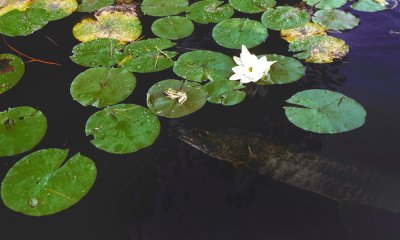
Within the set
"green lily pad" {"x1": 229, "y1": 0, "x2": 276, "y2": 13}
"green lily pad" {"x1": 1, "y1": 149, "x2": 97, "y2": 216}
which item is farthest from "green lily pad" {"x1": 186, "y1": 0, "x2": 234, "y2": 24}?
"green lily pad" {"x1": 1, "y1": 149, "x2": 97, "y2": 216}

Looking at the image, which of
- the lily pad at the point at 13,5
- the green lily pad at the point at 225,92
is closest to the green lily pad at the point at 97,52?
the green lily pad at the point at 225,92

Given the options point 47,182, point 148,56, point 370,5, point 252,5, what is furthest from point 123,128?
point 370,5

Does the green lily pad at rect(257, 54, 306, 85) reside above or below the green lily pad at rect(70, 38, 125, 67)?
above

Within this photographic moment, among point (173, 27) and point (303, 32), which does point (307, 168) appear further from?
point (173, 27)

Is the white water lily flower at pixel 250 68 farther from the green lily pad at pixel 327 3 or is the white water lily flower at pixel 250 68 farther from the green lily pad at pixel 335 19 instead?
the green lily pad at pixel 327 3

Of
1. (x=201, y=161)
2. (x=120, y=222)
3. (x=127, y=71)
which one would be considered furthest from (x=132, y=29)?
(x=120, y=222)

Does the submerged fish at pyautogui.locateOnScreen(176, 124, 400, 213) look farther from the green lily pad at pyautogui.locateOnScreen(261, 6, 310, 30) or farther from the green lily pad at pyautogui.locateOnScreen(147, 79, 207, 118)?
the green lily pad at pyautogui.locateOnScreen(261, 6, 310, 30)
